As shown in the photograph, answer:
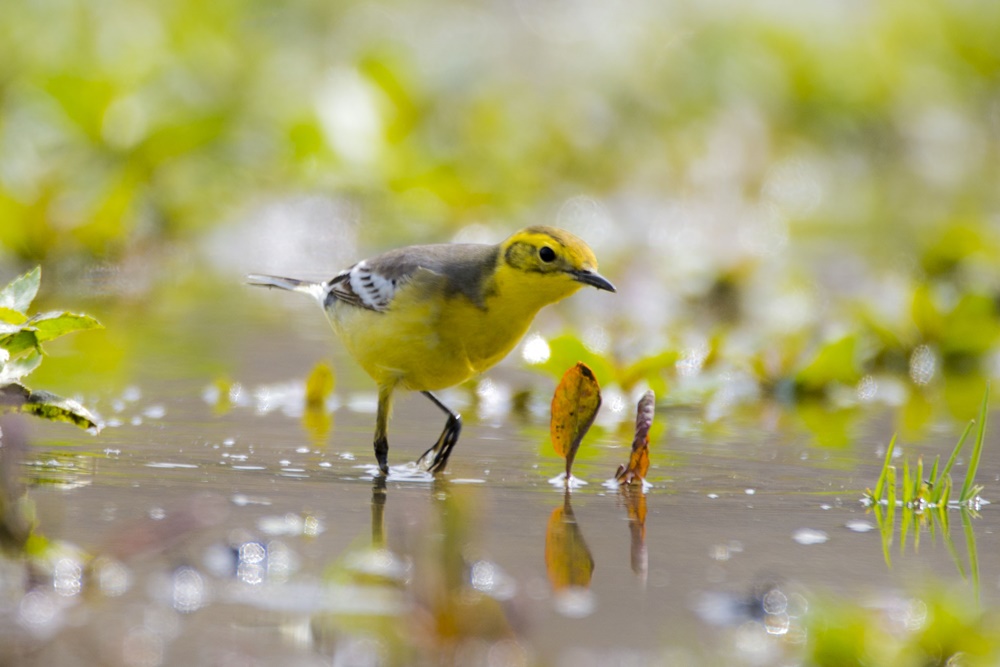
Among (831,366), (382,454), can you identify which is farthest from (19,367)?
(831,366)

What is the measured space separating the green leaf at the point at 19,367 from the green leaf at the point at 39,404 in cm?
3

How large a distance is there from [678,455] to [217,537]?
6.48 feet

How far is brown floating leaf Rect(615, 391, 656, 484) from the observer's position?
4242mm

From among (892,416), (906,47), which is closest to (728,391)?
(892,416)

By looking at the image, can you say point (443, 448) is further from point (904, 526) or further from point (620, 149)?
point (620, 149)

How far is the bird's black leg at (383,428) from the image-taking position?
468 centimetres

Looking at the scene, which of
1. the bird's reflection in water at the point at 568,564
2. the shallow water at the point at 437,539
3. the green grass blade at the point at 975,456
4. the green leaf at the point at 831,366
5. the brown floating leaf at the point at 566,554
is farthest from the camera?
the green leaf at the point at 831,366

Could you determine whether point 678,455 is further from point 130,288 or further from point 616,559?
point 130,288

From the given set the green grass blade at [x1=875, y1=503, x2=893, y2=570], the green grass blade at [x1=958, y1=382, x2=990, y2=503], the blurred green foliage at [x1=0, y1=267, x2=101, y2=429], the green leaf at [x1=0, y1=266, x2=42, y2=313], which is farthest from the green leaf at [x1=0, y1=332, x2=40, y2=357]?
the green grass blade at [x1=958, y1=382, x2=990, y2=503]

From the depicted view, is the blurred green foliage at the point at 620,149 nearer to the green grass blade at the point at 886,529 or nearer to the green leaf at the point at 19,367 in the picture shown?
the green grass blade at the point at 886,529

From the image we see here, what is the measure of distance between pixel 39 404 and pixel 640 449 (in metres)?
1.75

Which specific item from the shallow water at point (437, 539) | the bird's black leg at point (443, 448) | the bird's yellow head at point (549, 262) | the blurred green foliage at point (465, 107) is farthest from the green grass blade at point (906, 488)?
the blurred green foliage at point (465, 107)

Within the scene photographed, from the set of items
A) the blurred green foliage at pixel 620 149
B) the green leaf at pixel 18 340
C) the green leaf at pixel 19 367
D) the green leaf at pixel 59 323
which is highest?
the blurred green foliage at pixel 620 149

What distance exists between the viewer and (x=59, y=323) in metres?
3.91
